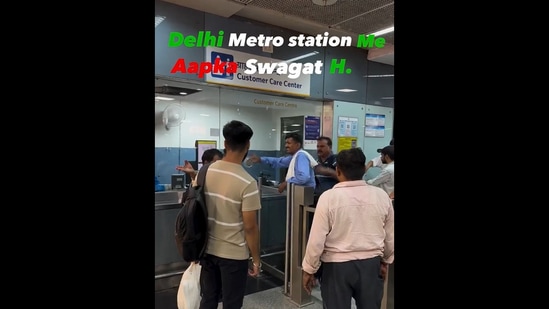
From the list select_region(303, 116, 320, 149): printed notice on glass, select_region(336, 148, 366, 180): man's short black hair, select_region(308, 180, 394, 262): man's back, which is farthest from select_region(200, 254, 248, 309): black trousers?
select_region(303, 116, 320, 149): printed notice on glass

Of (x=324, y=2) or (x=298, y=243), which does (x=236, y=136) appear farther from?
(x=324, y=2)

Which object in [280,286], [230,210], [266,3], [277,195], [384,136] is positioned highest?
[266,3]

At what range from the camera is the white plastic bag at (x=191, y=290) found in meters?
1.74

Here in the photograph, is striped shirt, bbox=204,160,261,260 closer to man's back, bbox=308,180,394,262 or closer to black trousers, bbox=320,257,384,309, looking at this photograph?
man's back, bbox=308,180,394,262

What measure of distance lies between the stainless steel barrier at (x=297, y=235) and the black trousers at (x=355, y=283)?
3.12 feet

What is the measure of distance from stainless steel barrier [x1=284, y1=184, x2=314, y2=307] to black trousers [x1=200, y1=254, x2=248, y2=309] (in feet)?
3.23

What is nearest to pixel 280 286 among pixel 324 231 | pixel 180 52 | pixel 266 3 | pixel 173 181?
pixel 173 181

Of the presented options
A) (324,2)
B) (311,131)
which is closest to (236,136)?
(324,2)

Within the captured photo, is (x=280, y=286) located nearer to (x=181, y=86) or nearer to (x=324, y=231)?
(x=324, y=231)

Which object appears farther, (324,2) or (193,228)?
(324,2)

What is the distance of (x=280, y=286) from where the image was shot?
121 inches

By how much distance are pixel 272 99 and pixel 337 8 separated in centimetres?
126

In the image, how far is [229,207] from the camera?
169 centimetres

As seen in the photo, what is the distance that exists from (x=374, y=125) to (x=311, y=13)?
2.05 m
